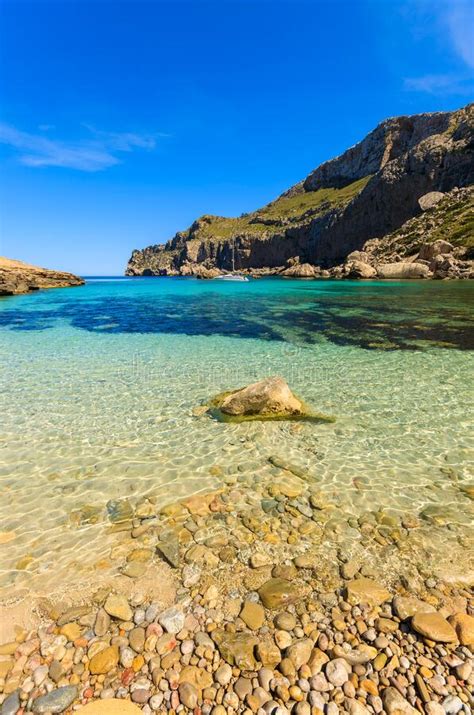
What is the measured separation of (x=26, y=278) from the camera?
223 ft

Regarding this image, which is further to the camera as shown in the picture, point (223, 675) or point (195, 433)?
point (195, 433)

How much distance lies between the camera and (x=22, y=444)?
8078 millimetres

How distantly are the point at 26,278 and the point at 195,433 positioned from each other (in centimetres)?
7448

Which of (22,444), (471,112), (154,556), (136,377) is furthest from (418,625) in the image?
(471,112)

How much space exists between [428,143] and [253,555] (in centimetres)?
13469

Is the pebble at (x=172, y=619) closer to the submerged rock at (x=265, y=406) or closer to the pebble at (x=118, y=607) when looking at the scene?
the pebble at (x=118, y=607)

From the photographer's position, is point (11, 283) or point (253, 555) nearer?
point (253, 555)

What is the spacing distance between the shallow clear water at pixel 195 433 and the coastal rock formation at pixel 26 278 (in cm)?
5001

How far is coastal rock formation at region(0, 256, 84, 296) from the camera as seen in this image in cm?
5900

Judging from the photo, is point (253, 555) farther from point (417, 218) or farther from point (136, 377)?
point (417, 218)

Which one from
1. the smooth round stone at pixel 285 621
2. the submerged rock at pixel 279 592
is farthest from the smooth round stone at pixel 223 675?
the submerged rock at pixel 279 592

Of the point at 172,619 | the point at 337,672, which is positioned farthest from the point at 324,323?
the point at 337,672

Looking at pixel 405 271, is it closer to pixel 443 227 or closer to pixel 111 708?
pixel 443 227

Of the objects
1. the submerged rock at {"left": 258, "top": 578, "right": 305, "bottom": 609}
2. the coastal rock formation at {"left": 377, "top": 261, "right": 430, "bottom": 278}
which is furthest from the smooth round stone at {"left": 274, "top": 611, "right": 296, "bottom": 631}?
the coastal rock formation at {"left": 377, "top": 261, "right": 430, "bottom": 278}
